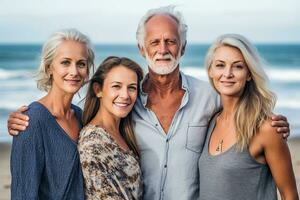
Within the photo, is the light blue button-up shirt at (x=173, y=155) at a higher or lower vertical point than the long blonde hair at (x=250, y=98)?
lower

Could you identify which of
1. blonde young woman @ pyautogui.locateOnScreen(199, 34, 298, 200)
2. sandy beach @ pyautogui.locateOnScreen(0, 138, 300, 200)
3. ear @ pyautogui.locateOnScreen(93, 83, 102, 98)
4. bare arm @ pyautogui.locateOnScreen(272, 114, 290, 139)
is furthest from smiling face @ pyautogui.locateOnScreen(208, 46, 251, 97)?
sandy beach @ pyautogui.locateOnScreen(0, 138, 300, 200)

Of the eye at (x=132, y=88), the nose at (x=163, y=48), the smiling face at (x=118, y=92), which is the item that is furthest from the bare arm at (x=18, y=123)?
the nose at (x=163, y=48)

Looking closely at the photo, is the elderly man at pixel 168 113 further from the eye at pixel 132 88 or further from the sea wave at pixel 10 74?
the sea wave at pixel 10 74

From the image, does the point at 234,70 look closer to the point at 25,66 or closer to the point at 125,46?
the point at 25,66

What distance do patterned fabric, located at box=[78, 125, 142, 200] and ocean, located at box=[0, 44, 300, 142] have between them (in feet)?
2.27

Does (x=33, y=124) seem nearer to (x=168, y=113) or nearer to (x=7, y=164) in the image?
(x=168, y=113)

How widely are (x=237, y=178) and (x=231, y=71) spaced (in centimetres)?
72

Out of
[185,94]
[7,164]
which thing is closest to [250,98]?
[185,94]

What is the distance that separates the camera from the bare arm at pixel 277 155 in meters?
4.03

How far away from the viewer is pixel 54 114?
4.07 metres

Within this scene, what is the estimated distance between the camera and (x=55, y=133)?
396cm

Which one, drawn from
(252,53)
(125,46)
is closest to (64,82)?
(252,53)

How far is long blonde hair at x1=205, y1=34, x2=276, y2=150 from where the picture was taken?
407 centimetres

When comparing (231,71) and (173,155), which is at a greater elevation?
(231,71)
